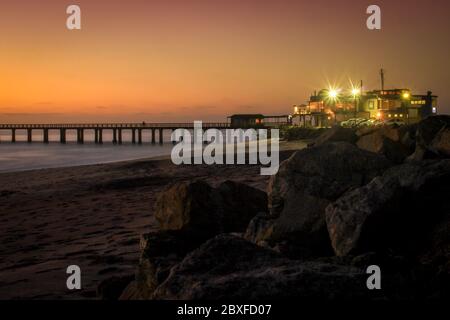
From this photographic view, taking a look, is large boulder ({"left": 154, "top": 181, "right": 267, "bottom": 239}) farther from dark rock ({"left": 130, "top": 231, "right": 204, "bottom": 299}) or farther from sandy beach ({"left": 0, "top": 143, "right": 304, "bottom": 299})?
sandy beach ({"left": 0, "top": 143, "right": 304, "bottom": 299})

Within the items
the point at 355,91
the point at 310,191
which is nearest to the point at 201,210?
the point at 310,191

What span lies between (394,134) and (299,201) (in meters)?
5.86

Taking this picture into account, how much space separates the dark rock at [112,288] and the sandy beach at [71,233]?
9.2 inches

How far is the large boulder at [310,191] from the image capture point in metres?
5.14

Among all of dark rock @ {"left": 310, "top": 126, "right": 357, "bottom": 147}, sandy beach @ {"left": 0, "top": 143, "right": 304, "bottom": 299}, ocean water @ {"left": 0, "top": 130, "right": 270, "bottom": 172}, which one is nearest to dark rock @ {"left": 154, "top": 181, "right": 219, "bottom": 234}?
sandy beach @ {"left": 0, "top": 143, "right": 304, "bottom": 299}

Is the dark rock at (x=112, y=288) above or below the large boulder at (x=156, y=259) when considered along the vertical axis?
below

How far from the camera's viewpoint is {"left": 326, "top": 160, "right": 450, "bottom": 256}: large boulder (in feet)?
15.0

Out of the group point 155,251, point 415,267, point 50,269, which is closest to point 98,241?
point 50,269

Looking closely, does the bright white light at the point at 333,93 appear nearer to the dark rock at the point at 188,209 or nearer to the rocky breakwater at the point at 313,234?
the rocky breakwater at the point at 313,234

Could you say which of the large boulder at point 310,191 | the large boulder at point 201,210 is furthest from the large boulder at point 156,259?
the large boulder at point 310,191

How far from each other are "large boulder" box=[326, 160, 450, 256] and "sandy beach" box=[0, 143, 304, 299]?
2.69m

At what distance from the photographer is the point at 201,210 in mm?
6047

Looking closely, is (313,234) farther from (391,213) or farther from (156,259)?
(156,259)

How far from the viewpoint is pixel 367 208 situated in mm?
4613
